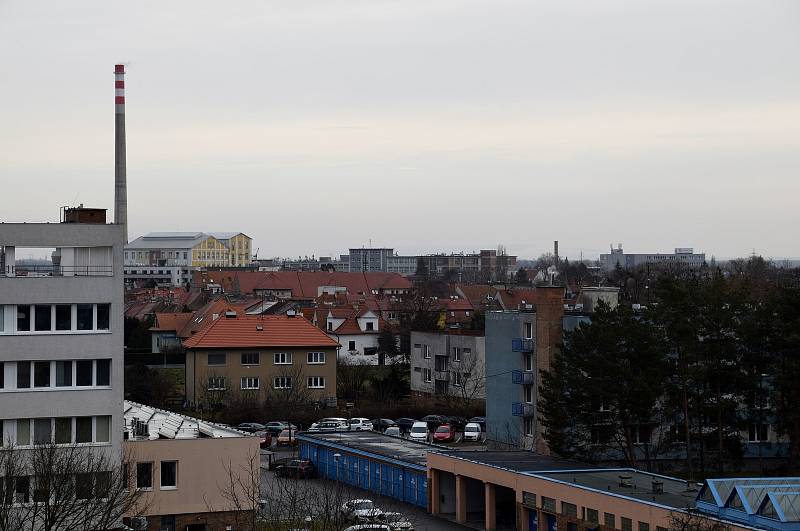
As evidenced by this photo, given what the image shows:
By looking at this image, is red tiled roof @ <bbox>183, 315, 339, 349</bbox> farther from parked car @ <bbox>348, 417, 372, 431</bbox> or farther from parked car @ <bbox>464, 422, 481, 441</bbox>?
parked car @ <bbox>464, 422, 481, 441</bbox>

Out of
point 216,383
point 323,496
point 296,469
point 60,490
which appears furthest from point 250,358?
point 60,490

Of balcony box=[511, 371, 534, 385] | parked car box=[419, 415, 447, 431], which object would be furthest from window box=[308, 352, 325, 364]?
balcony box=[511, 371, 534, 385]

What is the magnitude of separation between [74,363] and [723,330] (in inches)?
770

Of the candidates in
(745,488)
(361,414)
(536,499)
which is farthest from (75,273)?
(361,414)

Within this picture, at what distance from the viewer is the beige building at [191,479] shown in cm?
2825

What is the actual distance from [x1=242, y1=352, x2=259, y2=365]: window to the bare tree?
30.6 meters

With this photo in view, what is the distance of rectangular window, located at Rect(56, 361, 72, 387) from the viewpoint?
25.9m

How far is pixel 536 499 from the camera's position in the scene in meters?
28.6

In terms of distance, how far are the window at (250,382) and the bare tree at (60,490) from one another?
101ft

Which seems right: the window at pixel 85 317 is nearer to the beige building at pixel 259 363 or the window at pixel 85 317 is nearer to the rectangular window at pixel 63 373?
the rectangular window at pixel 63 373

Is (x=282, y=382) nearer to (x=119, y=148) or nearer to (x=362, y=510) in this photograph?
(x=119, y=148)

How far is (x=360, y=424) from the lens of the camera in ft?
165

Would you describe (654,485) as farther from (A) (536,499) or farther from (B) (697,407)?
(B) (697,407)

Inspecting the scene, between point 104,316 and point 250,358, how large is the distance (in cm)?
3041
